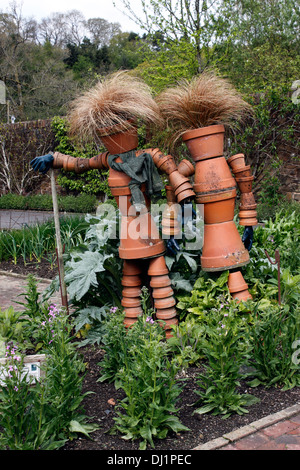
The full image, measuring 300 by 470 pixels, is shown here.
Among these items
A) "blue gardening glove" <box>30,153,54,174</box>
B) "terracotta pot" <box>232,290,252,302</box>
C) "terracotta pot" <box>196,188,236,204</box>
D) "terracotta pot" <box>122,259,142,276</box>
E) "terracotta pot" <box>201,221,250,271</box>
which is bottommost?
"terracotta pot" <box>232,290,252,302</box>

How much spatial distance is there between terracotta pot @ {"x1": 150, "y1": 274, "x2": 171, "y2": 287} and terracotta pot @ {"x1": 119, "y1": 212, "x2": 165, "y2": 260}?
164 mm

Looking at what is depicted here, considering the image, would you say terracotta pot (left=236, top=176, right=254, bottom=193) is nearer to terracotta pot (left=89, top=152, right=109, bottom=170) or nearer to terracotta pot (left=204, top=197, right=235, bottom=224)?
terracotta pot (left=204, top=197, right=235, bottom=224)

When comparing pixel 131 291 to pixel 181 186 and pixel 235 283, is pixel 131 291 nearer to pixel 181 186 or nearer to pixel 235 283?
pixel 235 283

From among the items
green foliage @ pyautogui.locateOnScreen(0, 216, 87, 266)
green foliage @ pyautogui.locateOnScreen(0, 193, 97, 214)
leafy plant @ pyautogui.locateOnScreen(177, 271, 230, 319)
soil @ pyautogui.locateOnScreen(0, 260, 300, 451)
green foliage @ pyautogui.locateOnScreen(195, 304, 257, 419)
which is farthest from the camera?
green foliage @ pyautogui.locateOnScreen(0, 193, 97, 214)

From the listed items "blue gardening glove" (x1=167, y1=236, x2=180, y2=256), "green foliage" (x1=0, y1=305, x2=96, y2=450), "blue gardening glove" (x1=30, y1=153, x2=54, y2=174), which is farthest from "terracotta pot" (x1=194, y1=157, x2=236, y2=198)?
"green foliage" (x1=0, y1=305, x2=96, y2=450)

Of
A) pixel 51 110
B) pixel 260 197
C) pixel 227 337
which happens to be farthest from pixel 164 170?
pixel 51 110

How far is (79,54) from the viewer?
2991cm

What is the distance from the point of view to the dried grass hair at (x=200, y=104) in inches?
132

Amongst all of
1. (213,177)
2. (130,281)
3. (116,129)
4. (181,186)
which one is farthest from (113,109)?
(130,281)

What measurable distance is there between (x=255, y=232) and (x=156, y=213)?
112cm

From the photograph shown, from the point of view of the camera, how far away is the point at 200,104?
3.35 m

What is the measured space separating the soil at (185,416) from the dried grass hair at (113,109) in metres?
1.65

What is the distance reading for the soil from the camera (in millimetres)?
2324
